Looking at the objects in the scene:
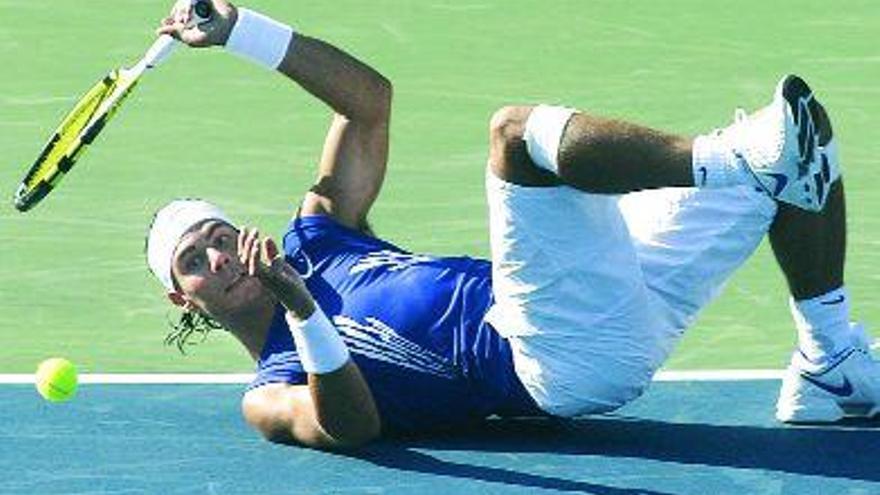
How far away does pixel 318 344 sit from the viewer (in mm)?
9547

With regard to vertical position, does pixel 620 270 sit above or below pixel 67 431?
above

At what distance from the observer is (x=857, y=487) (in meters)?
9.41

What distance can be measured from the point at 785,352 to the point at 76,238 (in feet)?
10.0

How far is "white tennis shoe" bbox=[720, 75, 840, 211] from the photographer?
8703 millimetres

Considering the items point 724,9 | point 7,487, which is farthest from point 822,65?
point 7,487

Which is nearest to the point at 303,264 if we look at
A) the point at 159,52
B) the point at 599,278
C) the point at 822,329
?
the point at 159,52

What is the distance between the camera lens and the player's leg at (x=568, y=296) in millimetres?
9484

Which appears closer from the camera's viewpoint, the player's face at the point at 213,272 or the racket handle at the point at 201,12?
the player's face at the point at 213,272

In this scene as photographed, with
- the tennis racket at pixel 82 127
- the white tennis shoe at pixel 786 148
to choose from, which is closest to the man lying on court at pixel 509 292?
the white tennis shoe at pixel 786 148

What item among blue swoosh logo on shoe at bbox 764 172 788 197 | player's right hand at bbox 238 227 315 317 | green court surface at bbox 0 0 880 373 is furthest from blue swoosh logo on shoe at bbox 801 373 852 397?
player's right hand at bbox 238 227 315 317

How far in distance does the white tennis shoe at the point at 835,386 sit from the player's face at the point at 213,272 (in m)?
1.76

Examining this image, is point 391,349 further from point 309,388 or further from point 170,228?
point 170,228

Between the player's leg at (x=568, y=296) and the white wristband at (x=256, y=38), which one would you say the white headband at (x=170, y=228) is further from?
the player's leg at (x=568, y=296)

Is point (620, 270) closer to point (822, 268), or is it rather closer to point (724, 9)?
point (822, 268)
